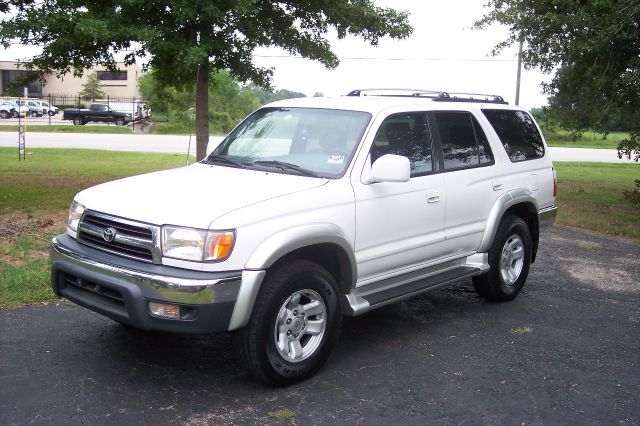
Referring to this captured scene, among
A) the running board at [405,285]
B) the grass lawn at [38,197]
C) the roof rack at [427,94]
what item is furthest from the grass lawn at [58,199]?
the roof rack at [427,94]

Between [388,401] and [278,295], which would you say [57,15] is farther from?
[388,401]

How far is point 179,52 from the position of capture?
34.1ft

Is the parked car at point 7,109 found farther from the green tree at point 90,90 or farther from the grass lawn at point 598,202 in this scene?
the grass lawn at point 598,202

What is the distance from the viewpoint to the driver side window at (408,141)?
5.26 meters

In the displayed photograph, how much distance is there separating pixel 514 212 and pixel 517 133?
2.56 ft

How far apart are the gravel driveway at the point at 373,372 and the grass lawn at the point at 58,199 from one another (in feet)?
3.27

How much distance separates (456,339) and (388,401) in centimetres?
141

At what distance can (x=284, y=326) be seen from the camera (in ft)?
14.7

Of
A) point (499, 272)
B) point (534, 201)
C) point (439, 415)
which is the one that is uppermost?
point (534, 201)

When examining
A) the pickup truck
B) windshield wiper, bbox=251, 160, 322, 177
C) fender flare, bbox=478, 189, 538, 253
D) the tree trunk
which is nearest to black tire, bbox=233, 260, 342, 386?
windshield wiper, bbox=251, 160, 322, 177

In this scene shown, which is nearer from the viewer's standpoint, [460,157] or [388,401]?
[388,401]

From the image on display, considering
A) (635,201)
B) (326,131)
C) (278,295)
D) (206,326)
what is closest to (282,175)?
(326,131)

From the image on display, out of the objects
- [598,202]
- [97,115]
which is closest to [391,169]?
[598,202]

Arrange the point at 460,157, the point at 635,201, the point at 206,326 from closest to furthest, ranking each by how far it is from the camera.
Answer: the point at 206,326 → the point at 460,157 → the point at 635,201
